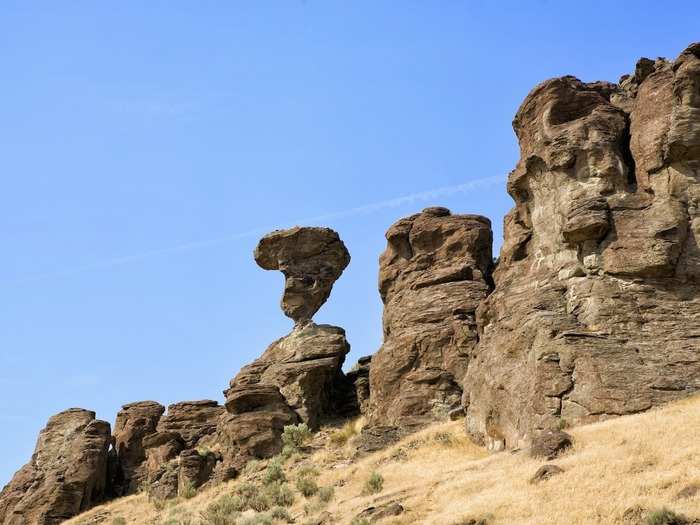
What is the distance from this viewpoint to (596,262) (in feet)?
116

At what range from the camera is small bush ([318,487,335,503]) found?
3208 cm

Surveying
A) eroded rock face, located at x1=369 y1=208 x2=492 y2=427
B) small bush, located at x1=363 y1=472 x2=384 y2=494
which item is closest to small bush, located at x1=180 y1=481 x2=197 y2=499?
eroded rock face, located at x1=369 y1=208 x2=492 y2=427

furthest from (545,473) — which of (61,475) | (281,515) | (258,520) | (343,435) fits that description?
(61,475)

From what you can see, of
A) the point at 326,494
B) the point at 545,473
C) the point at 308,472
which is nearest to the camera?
the point at 545,473

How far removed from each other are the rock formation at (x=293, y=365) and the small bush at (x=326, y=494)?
11.5m

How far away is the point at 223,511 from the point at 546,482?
15.0m

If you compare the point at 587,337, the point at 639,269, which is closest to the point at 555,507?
the point at 587,337

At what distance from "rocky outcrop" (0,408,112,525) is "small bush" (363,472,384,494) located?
23.4 m

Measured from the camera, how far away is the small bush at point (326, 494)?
32.1m

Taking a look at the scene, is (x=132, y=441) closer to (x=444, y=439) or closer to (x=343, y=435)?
(x=343, y=435)

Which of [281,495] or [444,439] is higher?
[444,439]

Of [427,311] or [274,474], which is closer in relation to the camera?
[274,474]

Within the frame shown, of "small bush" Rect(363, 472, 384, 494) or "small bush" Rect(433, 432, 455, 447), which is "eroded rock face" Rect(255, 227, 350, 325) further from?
"small bush" Rect(363, 472, 384, 494)

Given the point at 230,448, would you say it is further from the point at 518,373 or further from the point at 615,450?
the point at 615,450
